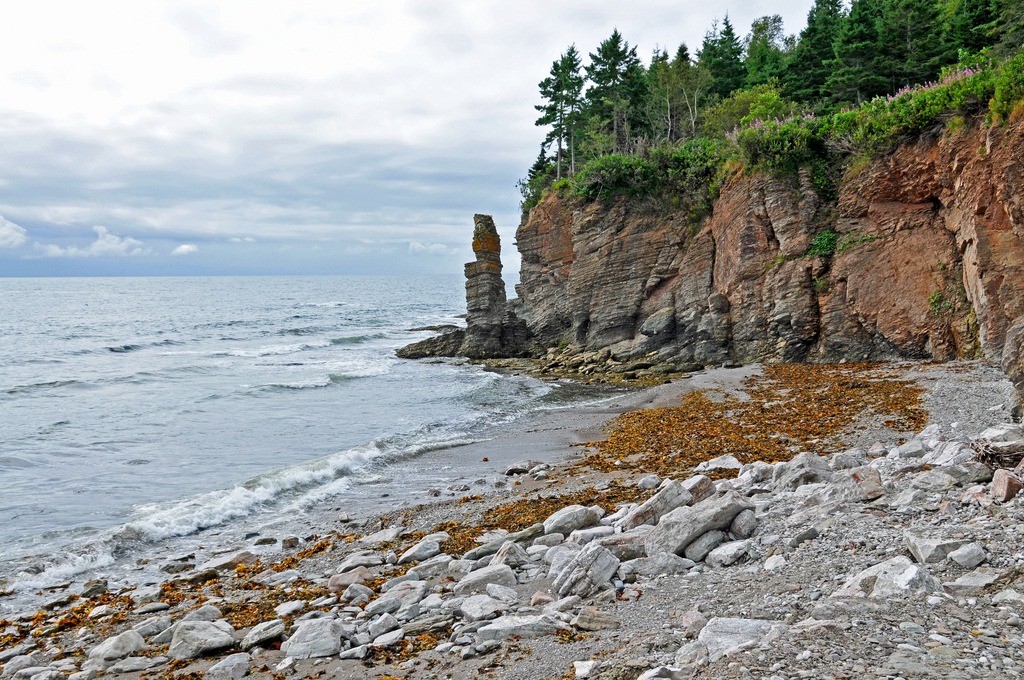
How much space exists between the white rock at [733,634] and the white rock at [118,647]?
615 cm

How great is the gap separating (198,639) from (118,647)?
975 mm

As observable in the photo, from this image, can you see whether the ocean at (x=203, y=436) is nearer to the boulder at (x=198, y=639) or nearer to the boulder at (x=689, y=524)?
the boulder at (x=198, y=639)

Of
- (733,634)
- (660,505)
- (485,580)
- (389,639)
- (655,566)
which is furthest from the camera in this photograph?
(660,505)

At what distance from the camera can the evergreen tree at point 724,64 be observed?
46.1m

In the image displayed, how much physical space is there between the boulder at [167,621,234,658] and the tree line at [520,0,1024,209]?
2873 cm

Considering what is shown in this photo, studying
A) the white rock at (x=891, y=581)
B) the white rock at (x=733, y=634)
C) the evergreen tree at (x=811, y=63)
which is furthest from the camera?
the evergreen tree at (x=811, y=63)

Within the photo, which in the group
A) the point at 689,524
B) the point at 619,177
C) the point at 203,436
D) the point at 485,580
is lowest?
the point at 203,436

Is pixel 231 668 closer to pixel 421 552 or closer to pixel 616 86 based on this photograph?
pixel 421 552

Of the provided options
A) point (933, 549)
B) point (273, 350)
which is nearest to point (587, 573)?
point (933, 549)

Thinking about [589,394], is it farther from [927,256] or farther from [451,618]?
[451,618]

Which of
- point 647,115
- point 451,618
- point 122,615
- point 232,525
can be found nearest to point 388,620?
point 451,618

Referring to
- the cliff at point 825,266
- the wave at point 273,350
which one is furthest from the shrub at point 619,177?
the wave at point 273,350

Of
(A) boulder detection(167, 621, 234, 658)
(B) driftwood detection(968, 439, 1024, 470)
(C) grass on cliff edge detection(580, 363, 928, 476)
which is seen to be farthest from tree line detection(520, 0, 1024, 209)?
(A) boulder detection(167, 621, 234, 658)

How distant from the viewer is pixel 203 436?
1908 cm
